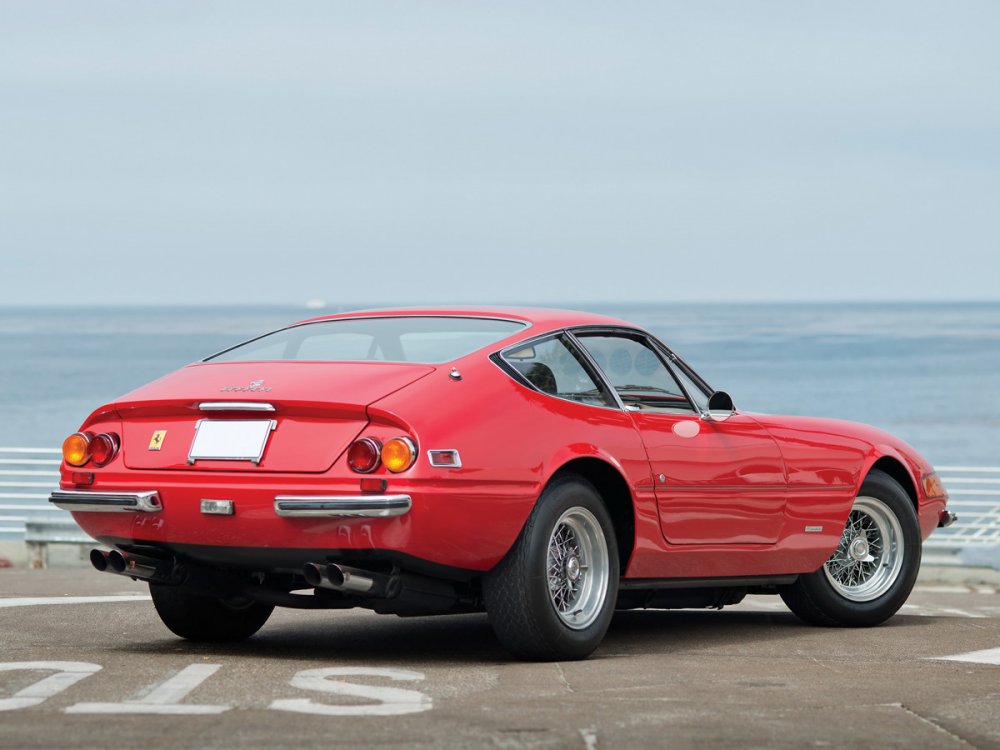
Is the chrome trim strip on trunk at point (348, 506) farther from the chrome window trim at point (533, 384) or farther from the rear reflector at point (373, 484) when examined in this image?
the chrome window trim at point (533, 384)

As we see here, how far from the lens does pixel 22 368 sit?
297 feet

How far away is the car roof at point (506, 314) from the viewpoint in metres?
6.93

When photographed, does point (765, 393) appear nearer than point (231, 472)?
No

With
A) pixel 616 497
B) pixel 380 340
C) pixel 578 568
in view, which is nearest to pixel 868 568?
pixel 616 497

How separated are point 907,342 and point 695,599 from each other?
→ 10651cm

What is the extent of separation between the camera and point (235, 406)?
612 centimetres

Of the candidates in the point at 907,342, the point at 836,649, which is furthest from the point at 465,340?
the point at 907,342

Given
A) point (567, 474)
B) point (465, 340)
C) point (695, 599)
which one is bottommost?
point (695, 599)

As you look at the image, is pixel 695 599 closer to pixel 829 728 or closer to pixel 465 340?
pixel 465 340

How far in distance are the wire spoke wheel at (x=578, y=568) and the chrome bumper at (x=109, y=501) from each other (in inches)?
62.0

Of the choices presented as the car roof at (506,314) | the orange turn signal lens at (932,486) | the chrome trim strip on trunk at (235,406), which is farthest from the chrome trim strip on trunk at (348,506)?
the orange turn signal lens at (932,486)

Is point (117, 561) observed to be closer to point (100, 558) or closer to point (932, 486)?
point (100, 558)

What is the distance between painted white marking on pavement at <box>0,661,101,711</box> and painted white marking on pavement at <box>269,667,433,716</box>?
2.53 ft

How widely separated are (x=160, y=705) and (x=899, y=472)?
4773mm
